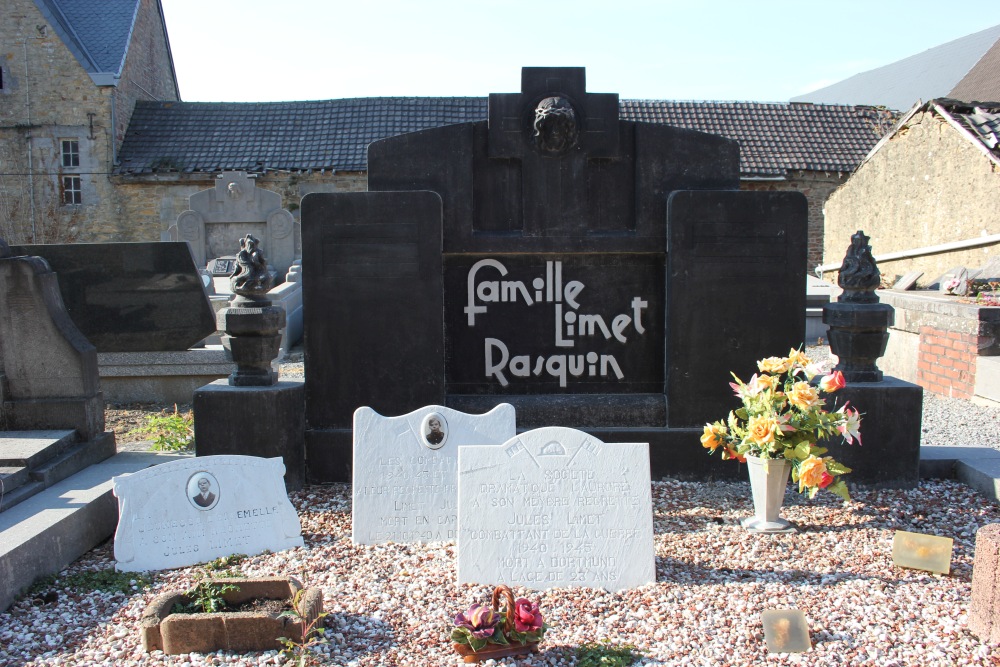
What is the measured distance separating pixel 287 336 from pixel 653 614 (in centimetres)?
925

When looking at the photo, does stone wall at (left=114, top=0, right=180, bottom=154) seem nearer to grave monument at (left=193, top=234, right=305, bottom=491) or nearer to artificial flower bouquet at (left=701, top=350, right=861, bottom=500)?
grave monument at (left=193, top=234, right=305, bottom=491)

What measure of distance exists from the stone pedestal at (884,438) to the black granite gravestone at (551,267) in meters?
0.54

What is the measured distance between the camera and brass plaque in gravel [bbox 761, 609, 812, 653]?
2990 millimetres

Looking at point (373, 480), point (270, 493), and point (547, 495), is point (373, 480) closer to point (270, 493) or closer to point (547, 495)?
point (270, 493)

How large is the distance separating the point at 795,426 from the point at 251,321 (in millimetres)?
3124

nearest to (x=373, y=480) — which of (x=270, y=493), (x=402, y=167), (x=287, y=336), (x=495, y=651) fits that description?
(x=270, y=493)

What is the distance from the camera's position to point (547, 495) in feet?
11.9

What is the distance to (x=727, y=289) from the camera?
506cm

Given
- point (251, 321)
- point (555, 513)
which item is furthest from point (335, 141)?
point (555, 513)

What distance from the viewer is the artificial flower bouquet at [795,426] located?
13.2 feet

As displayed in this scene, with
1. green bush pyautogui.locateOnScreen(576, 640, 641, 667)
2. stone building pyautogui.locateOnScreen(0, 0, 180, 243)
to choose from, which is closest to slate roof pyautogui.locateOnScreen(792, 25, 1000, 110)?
stone building pyautogui.locateOnScreen(0, 0, 180, 243)

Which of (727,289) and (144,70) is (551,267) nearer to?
(727,289)

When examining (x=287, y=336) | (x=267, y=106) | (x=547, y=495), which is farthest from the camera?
(x=267, y=106)

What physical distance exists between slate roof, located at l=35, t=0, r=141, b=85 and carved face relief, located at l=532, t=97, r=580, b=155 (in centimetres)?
1951
